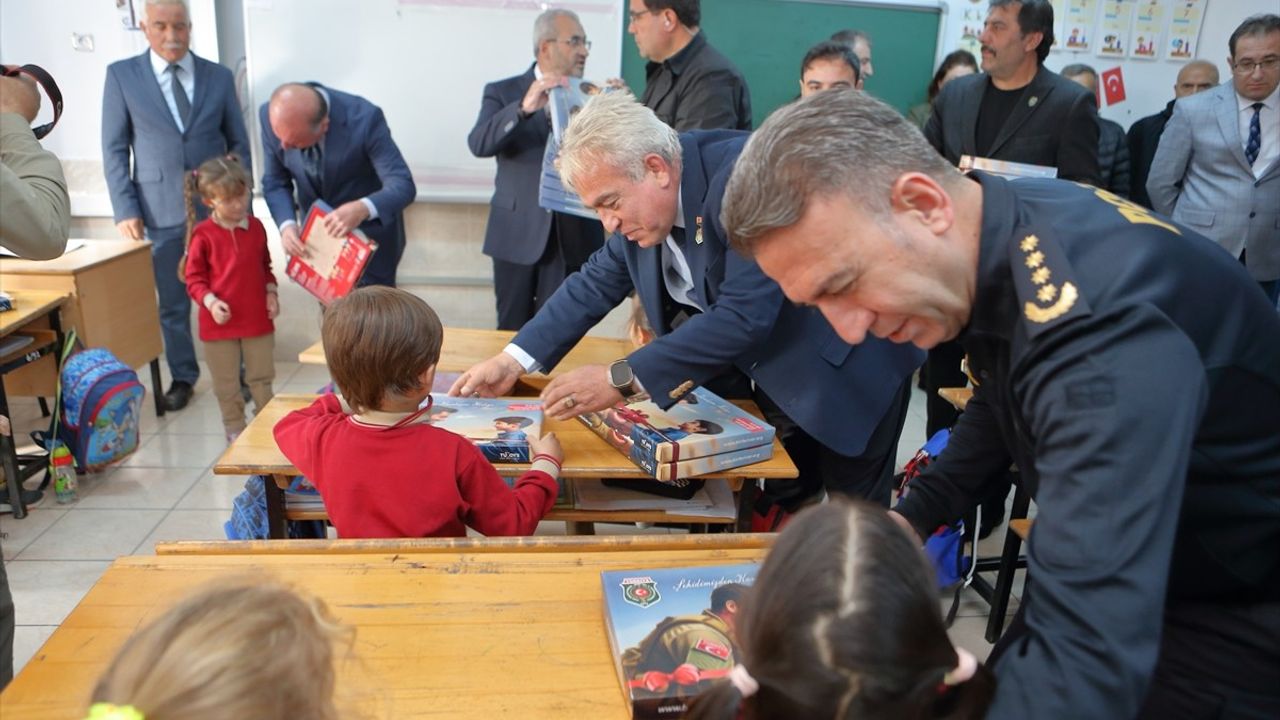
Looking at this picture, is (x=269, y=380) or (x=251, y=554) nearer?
(x=251, y=554)

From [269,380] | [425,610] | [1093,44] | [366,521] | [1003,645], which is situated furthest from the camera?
[1093,44]

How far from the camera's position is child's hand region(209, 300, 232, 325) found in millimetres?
3752

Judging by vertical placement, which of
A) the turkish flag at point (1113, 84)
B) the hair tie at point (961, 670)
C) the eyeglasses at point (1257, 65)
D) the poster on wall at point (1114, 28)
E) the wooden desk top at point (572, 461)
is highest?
the poster on wall at point (1114, 28)

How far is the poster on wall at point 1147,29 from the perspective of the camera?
5.56 meters

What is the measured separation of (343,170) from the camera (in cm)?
410

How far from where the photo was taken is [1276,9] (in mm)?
5676

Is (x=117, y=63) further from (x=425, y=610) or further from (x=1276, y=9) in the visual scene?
(x=1276, y=9)

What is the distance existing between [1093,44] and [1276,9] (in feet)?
4.23

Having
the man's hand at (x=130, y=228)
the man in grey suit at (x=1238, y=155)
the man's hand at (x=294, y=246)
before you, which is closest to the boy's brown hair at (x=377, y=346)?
the man's hand at (x=294, y=246)

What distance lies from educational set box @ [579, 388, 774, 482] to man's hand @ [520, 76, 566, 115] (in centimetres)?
203

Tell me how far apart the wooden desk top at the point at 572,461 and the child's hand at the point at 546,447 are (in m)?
0.04

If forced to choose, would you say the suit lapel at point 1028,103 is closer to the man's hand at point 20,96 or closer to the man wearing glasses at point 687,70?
the man wearing glasses at point 687,70

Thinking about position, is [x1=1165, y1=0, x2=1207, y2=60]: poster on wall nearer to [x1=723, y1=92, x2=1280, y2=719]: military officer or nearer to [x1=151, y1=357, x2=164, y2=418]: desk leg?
[x1=723, y1=92, x2=1280, y2=719]: military officer

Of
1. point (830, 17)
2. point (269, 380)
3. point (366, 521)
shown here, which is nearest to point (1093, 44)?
point (830, 17)
